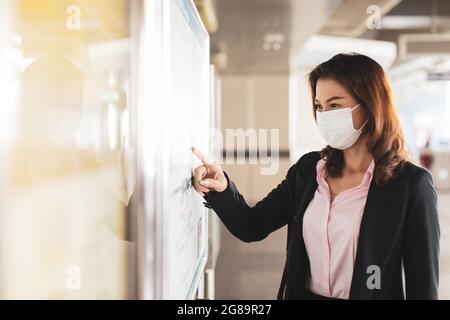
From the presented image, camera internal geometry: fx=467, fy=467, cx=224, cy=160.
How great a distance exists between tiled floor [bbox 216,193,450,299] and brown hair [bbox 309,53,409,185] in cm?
24

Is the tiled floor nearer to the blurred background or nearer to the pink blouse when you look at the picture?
the blurred background

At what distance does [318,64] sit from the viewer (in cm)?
108

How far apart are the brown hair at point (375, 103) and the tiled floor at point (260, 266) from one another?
9.3 inches

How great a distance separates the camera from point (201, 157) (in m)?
1.16

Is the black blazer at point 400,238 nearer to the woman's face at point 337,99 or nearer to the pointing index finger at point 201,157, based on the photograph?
the woman's face at point 337,99

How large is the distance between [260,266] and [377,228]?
0.92 metres

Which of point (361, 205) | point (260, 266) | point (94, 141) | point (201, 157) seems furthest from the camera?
point (260, 266)

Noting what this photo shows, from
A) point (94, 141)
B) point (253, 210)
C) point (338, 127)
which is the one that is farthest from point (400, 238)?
point (94, 141)

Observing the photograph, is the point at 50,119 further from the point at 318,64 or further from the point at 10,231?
the point at 318,64

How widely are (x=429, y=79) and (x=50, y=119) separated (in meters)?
1.18

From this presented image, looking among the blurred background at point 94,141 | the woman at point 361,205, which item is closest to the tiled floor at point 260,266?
the blurred background at point 94,141

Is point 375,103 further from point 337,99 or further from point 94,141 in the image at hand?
point 94,141

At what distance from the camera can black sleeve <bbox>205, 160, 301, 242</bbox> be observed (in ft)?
3.88

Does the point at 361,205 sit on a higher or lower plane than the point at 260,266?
higher
